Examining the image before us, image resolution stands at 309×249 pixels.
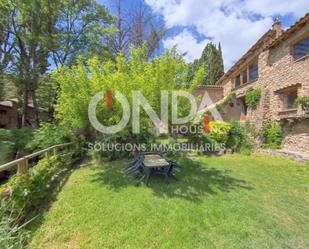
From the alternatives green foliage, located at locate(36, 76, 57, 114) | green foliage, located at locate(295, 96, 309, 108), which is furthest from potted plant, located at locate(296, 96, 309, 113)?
green foliage, located at locate(36, 76, 57, 114)

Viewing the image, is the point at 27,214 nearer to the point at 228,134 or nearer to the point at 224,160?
the point at 224,160

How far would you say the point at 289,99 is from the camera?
11.3 meters

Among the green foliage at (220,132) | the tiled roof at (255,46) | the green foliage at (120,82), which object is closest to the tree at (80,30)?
the tiled roof at (255,46)

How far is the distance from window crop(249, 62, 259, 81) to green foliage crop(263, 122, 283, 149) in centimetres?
383

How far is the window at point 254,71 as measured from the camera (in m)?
14.1

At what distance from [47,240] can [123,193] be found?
2.16 metres

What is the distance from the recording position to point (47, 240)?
3.81 m

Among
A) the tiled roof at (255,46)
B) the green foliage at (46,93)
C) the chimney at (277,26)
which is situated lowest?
the green foliage at (46,93)

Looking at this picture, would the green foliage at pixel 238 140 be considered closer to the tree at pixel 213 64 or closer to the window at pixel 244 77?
the window at pixel 244 77

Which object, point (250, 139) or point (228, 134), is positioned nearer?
point (228, 134)

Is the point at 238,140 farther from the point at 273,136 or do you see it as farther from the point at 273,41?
the point at 273,41

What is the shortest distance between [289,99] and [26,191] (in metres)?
12.3

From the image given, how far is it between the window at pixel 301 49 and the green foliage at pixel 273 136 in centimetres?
363

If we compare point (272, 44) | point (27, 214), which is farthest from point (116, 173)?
point (272, 44)
